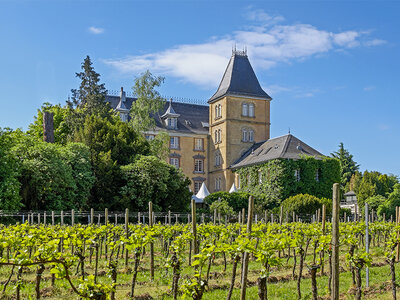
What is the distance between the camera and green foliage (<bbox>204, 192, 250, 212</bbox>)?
47781 millimetres

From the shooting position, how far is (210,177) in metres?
64.2

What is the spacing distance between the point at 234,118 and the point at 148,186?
24.2 meters

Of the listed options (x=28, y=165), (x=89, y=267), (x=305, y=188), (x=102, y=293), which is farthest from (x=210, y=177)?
(x=102, y=293)

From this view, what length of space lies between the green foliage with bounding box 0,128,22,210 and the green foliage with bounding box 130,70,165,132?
1602cm

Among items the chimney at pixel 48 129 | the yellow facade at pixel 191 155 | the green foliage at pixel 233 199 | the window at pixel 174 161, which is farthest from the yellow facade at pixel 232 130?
the chimney at pixel 48 129

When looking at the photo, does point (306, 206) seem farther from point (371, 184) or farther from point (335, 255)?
point (335, 255)

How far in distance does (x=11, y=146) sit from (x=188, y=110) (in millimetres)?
38458

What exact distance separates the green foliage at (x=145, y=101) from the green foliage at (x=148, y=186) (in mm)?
8139

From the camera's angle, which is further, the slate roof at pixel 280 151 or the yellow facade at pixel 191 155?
the yellow facade at pixel 191 155

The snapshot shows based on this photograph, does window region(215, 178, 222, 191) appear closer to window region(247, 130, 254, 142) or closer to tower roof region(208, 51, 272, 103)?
window region(247, 130, 254, 142)

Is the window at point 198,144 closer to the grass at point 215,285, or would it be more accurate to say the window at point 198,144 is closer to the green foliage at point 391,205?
the green foliage at point 391,205

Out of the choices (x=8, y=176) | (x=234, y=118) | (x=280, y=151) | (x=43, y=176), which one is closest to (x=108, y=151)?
(x=43, y=176)

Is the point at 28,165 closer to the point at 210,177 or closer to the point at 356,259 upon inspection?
the point at 356,259

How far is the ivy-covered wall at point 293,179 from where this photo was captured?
4884 cm
